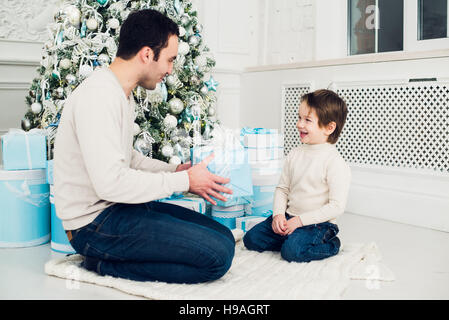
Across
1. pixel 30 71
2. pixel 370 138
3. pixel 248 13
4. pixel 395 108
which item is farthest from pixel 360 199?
pixel 30 71

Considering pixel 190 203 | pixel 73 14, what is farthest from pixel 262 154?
pixel 73 14

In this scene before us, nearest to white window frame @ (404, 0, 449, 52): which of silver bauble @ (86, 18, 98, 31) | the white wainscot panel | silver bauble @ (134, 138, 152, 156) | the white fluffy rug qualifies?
the white wainscot panel

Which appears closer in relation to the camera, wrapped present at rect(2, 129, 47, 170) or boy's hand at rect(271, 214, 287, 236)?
boy's hand at rect(271, 214, 287, 236)

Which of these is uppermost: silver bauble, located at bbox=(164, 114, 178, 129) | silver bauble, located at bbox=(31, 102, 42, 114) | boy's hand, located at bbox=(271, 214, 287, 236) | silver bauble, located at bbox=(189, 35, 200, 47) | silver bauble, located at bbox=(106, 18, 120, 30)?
silver bauble, located at bbox=(106, 18, 120, 30)

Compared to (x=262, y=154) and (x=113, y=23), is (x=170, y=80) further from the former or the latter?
(x=262, y=154)

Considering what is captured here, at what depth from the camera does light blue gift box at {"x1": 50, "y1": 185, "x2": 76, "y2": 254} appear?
1957 mm

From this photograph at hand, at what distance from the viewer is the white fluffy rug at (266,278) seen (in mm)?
1461

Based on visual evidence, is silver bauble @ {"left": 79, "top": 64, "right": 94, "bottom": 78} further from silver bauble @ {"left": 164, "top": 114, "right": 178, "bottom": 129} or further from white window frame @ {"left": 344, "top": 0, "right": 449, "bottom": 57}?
white window frame @ {"left": 344, "top": 0, "right": 449, "bottom": 57}

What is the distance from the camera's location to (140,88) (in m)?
2.32

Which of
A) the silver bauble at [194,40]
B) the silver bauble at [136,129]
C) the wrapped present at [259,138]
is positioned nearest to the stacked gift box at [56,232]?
the silver bauble at [136,129]

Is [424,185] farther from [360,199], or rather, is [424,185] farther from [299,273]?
[299,273]

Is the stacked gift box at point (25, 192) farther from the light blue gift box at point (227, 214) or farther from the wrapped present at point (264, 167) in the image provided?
the wrapped present at point (264, 167)

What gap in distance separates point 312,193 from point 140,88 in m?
1.01

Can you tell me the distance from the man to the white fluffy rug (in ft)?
0.18
